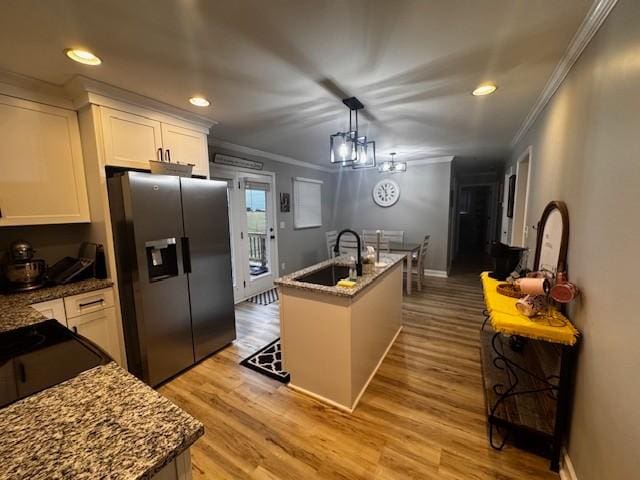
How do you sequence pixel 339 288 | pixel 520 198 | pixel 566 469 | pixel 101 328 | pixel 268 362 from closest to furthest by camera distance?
pixel 566 469 → pixel 339 288 → pixel 101 328 → pixel 268 362 → pixel 520 198

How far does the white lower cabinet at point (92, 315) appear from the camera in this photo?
1.89 metres

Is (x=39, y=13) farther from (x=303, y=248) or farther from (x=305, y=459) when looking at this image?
(x=303, y=248)

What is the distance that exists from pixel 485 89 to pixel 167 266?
9.79ft

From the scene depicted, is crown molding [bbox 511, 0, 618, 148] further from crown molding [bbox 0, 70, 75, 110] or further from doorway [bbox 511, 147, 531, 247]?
crown molding [bbox 0, 70, 75, 110]

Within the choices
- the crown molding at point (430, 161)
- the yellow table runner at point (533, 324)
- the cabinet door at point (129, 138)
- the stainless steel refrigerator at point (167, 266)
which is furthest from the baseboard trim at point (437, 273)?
the cabinet door at point (129, 138)

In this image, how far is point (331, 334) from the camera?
190 centimetres

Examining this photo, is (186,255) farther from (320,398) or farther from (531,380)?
(531,380)

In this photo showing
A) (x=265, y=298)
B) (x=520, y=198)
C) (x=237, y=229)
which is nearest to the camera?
(x=520, y=198)

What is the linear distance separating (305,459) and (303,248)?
4098mm

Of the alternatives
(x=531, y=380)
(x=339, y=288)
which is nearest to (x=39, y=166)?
(x=339, y=288)

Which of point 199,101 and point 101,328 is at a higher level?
point 199,101

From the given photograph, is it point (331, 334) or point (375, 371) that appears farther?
point (375, 371)

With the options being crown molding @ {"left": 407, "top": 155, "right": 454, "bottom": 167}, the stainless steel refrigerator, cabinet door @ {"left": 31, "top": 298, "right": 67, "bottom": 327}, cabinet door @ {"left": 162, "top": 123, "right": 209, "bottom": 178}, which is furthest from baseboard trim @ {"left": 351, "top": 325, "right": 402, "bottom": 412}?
crown molding @ {"left": 407, "top": 155, "right": 454, "bottom": 167}

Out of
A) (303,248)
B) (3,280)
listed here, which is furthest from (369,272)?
(303,248)
